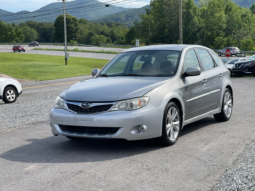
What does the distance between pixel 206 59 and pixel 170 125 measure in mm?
2249

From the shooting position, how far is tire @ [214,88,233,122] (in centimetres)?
804

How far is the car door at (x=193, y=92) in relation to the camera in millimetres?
6609

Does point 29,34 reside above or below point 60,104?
above

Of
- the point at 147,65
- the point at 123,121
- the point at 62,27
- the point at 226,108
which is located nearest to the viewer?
the point at 123,121

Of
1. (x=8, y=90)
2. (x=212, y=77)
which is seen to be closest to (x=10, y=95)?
(x=8, y=90)

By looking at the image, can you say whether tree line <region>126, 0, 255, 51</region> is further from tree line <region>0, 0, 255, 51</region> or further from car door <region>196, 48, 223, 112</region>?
car door <region>196, 48, 223, 112</region>

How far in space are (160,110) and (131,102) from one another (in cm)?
52

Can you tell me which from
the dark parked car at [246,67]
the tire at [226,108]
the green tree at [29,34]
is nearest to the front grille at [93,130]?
the tire at [226,108]

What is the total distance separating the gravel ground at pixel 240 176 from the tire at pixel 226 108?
2633 mm

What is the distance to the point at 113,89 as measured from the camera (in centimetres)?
583

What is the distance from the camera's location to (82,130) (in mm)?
5684

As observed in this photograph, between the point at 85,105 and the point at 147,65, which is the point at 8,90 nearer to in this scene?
the point at 147,65

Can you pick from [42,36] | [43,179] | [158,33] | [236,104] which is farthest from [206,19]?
[43,179]

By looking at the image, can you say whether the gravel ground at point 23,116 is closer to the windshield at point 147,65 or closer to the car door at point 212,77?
the windshield at point 147,65
